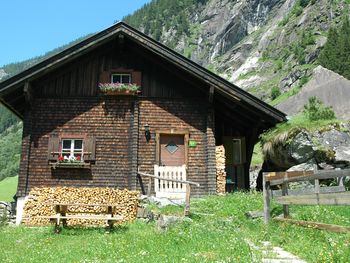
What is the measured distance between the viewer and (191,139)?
1820 centimetres

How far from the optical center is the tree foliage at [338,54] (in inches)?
2154

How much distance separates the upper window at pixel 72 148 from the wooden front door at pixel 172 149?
129 inches

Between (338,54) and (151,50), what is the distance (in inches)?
1850

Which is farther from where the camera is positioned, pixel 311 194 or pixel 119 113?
pixel 119 113

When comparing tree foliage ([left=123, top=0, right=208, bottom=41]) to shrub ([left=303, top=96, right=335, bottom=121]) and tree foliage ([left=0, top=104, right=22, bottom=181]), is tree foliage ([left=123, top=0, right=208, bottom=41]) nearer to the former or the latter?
Result: tree foliage ([left=0, top=104, right=22, bottom=181])

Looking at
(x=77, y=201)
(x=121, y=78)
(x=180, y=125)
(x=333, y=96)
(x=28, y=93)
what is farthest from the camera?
(x=333, y=96)

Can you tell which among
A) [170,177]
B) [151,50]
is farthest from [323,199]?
[151,50]

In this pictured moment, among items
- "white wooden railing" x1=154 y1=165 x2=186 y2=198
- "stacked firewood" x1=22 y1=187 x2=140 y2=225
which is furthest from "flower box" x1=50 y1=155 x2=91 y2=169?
"white wooden railing" x1=154 y1=165 x2=186 y2=198

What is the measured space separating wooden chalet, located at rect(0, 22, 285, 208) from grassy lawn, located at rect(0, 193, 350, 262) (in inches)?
159

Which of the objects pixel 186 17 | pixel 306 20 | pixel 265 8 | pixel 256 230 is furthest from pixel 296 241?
pixel 186 17

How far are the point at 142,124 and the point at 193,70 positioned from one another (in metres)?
3.07

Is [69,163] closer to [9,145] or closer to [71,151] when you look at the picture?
[71,151]

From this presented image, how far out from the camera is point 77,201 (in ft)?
51.0

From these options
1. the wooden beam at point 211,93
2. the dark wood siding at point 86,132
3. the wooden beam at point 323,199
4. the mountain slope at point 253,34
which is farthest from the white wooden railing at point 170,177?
the mountain slope at point 253,34
